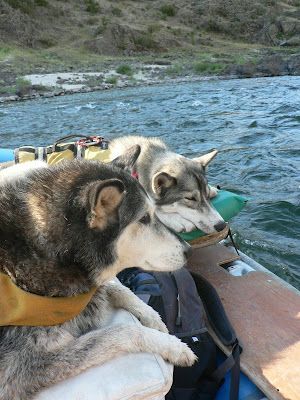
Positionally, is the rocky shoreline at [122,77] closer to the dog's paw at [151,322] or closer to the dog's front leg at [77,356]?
the dog's paw at [151,322]

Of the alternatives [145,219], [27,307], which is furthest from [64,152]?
[27,307]

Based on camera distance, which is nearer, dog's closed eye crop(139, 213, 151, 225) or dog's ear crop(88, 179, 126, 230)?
dog's ear crop(88, 179, 126, 230)

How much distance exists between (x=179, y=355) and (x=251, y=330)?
3.51 feet

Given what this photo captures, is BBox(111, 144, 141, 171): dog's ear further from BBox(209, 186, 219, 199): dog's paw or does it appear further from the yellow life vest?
BBox(209, 186, 219, 199): dog's paw

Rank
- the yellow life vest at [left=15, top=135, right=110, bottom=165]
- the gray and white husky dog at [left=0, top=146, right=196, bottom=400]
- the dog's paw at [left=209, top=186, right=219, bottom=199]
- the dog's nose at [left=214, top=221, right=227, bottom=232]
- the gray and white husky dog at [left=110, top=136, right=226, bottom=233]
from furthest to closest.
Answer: the dog's paw at [left=209, top=186, right=219, bottom=199], the yellow life vest at [left=15, top=135, right=110, bottom=165], the gray and white husky dog at [left=110, top=136, right=226, bottom=233], the dog's nose at [left=214, top=221, right=227, bottom=232], the gray and white husky dog at [left=0, top=146, right=196, bottom=400]

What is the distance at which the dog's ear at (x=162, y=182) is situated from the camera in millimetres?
5871

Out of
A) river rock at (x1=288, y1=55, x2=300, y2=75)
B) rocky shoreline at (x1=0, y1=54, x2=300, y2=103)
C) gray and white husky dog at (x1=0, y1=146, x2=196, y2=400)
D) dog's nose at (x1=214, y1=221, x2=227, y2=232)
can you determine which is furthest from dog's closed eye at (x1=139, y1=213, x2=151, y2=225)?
river rock at (x1=288, y1=55, x2=300, y2=75)

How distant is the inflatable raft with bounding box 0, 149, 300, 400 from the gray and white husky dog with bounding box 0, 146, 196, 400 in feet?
0.50

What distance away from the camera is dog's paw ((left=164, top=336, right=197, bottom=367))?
3109 mm

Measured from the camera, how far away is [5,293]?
2811 mm

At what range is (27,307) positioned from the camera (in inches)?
110

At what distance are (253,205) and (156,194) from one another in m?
3.20

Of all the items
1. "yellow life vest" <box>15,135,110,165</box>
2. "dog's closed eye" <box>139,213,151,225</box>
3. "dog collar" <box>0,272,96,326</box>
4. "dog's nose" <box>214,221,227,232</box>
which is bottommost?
"dog's nose" <box>214,221,227,232</box>

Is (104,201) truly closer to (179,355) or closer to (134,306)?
(134,306)
